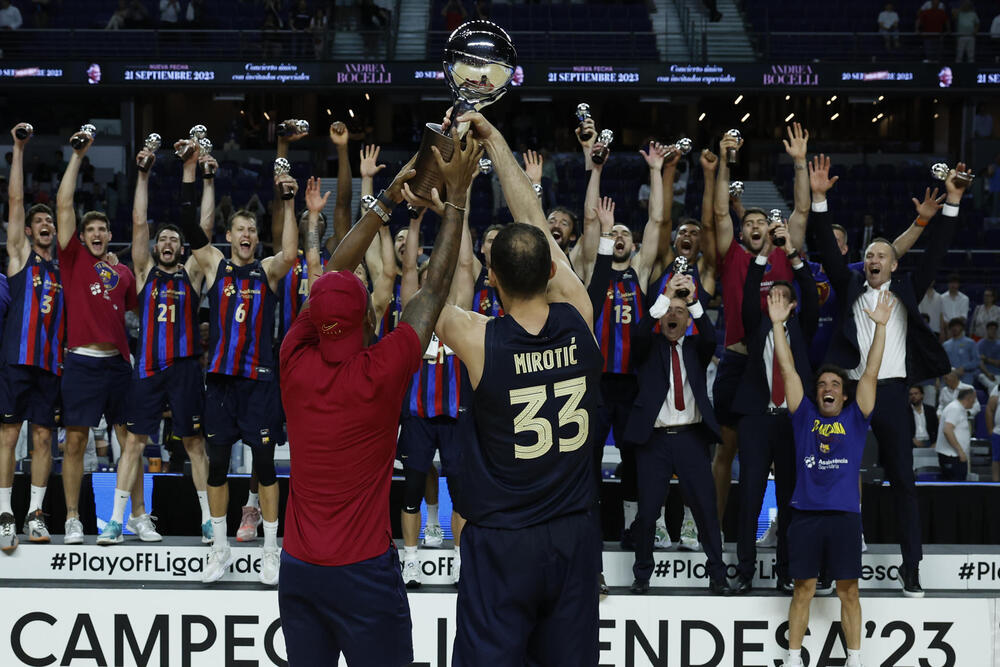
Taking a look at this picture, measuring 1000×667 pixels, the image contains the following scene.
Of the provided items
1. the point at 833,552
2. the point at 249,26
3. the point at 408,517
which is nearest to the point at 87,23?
the point at 249,26

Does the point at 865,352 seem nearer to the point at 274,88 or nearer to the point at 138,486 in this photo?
the point at 138,486

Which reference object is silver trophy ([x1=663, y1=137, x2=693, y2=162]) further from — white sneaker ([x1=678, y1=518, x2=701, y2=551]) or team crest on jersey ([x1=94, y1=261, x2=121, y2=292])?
team crest on jersey ([x1=94, y1=261, x2=121, y2=292])

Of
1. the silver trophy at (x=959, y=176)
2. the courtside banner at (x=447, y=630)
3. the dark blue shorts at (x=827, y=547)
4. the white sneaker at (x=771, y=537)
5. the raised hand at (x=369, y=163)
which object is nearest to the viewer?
the raised hand at (x=369, y=163)

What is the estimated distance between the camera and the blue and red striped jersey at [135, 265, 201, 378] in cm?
687

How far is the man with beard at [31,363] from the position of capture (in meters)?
6.80

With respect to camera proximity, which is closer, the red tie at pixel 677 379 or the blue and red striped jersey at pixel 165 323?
the red tie at pixel 677 379

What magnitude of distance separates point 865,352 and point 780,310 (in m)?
0.93

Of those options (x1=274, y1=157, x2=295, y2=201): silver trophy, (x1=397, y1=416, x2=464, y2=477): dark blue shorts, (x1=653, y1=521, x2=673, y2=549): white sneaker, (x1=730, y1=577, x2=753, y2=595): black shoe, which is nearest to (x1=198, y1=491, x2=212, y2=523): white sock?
(x1=397, y1=416, x2=464, y2=477): dark blue shorts

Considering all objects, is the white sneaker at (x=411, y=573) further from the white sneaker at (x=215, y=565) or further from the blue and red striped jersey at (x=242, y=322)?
the blue and red striped jersey at (x=242, y=322)

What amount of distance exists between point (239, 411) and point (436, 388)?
121 cm

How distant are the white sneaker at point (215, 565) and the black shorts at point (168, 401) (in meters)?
0.76

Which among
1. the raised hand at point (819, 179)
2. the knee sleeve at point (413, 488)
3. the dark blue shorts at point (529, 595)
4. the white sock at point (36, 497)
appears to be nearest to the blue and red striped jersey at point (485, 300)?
the knee sleeve at point (413, 488)

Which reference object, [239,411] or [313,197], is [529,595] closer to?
[313,197]

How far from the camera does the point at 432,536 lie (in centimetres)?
702
